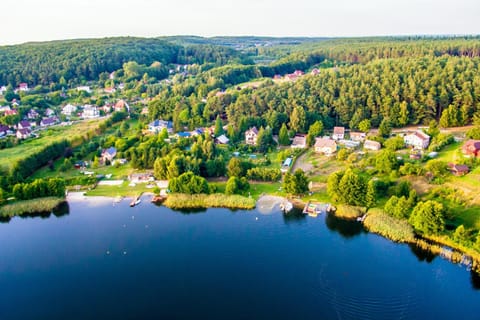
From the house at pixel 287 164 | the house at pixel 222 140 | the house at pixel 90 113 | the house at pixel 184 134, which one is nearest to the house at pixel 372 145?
the house at pixel 287 164

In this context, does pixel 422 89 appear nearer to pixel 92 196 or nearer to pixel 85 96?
pixel 92 196

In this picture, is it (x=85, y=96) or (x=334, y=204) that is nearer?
(x=334, y=204)

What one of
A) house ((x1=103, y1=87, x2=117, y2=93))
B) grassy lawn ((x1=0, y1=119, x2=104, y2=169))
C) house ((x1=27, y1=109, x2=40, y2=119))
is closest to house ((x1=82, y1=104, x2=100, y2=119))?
grassy lawn ((x1=0, y1=119, x2=104, y2=169))

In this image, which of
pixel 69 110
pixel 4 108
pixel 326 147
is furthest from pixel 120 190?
pixel 4 108

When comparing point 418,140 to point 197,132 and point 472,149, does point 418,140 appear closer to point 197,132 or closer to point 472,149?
point 472,149

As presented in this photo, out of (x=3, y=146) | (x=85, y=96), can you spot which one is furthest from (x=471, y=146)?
(x=85, y=96)
